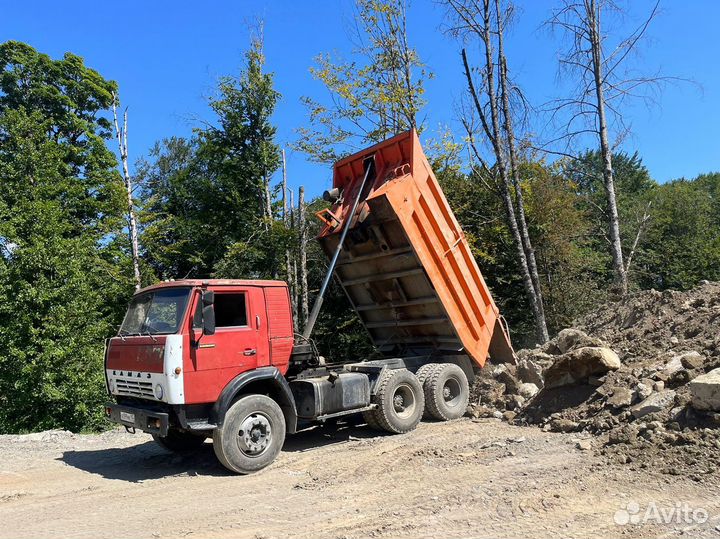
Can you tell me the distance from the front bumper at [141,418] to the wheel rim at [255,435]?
0.86 m

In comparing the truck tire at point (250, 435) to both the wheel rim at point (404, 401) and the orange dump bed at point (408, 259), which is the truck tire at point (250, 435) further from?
the orange dump bed at point (408, 259)

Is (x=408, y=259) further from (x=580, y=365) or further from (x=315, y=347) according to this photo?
(x=580, y=365)

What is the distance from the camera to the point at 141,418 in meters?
5.95

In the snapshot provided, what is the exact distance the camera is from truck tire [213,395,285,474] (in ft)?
19.5

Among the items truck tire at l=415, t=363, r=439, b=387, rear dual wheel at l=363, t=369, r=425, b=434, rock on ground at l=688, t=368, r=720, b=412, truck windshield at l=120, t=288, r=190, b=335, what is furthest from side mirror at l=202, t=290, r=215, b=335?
rock on ground at l=688, t=368, r=720, b=412

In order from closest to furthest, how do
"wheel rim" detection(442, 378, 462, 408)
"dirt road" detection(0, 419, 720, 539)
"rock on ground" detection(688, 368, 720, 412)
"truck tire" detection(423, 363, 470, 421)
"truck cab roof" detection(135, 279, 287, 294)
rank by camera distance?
"dirt road" detection(0, 419, 720, 539)
"rock on ground" detection(688, 368, 720, 412)
"truck cab roof" detection(135, 279, 287, 294)
"truck tire" detection(423, 363, 470, 421)
"wheel rim" detection(442, 378, 462, 408)

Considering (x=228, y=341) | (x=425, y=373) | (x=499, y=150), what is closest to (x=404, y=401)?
(x=425, y=373)

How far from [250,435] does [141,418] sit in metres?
1.25

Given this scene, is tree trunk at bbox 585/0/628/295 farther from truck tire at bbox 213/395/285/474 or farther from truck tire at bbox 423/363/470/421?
truck tire at bbox 213/395/285/474

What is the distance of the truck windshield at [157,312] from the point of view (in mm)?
6066

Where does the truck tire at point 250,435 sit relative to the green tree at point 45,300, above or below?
below

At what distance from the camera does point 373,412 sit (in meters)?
7.67

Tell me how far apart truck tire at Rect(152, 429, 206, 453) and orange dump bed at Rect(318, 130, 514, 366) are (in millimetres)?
3597

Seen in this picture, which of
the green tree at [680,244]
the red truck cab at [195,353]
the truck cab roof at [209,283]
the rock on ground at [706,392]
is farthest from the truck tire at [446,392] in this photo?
the green tree at [680,244]
